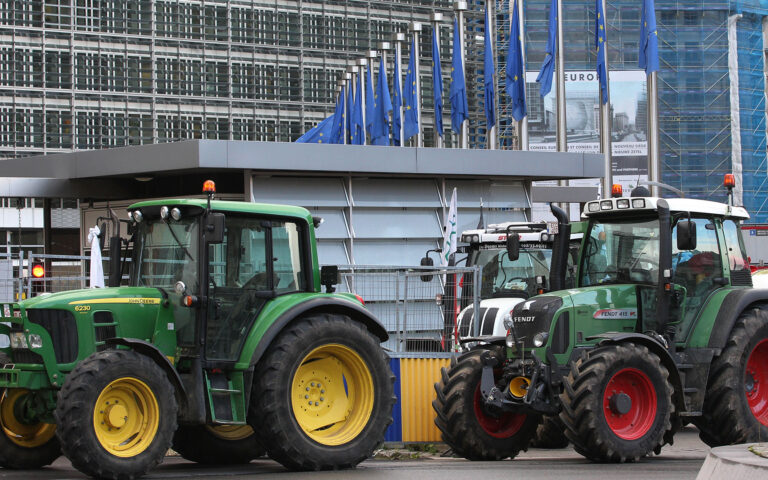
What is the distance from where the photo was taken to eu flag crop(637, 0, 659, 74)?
3192cm

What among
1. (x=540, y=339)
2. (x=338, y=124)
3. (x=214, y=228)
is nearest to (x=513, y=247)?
(x=540, y=339)

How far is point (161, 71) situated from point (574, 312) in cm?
4658

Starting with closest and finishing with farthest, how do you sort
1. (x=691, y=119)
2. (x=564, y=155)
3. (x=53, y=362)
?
(x=53, y=362)
(x=564, y=155)
(x=691, y=119)

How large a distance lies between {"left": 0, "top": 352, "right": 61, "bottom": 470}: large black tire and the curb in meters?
5.79

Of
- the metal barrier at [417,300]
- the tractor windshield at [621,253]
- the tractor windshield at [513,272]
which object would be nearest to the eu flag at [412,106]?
the tractor windshield at [513,272]

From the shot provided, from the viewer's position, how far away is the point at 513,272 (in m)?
16.4

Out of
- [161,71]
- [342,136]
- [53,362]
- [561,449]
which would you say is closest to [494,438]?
[561,449]

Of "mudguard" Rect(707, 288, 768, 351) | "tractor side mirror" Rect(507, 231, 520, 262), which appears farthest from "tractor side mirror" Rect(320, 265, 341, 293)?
"mudguard" Rect(707, 288, 768, 351)

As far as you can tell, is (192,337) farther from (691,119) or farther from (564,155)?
(691,119)

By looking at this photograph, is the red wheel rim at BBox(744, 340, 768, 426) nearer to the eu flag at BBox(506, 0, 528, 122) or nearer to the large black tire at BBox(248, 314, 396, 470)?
the large black tire at BBox(248, 314, 396, 470)

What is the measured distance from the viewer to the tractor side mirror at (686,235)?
11.4 m

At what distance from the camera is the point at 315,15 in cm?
5903

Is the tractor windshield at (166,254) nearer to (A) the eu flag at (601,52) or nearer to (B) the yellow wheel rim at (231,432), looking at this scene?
(B) the yellow wheel rim at (231,432)

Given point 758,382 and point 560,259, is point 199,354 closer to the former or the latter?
point 560,259
